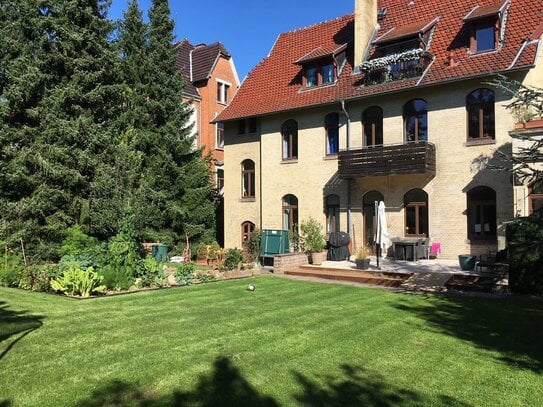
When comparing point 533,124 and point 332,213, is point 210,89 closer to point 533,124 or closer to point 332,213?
point 332,213

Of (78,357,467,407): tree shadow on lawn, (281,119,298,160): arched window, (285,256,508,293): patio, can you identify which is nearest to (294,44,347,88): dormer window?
(281,119,298,160): arched window

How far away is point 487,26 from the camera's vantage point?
61.4 ft

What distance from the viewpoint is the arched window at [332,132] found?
22.4m

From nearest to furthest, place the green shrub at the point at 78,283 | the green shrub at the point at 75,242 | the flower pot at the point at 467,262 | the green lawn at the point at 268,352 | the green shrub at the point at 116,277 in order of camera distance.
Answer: the green lawn at the point at 268,352 < the green shrub at the point at 78,283 < the green shrub at the point at 116,277 < the green shrub at the point at 75,242 < the flower pot at the point at 467,262

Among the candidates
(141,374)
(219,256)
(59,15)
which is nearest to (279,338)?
(141,374)

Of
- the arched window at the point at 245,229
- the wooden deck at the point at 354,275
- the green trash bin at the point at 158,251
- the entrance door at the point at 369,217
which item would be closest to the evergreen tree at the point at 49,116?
the green trash bin at the point at 158,251

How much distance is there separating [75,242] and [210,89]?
2039cm

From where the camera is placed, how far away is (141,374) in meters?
5.57

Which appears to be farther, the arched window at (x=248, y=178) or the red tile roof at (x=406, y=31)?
the arched window at (x=248, y=178)

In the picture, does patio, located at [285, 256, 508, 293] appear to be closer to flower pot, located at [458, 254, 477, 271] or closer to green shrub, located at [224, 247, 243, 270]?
flower pot, located at [458, 254, 477, 271]

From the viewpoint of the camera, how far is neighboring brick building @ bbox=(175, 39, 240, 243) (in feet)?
107

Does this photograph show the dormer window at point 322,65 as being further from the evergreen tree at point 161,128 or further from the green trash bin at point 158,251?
the green trash bin at point 158,251

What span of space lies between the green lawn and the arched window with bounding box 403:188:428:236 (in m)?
8.76

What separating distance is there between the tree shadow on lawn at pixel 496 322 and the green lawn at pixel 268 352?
22 mm
